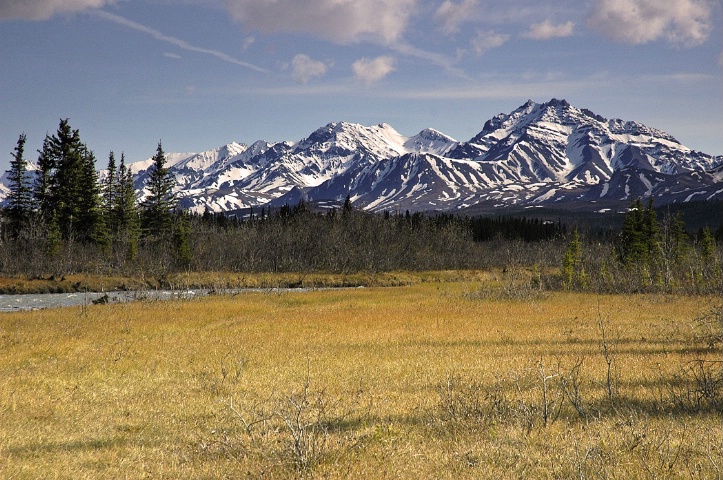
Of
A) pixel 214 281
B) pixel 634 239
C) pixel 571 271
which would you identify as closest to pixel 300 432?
pixel 571 271

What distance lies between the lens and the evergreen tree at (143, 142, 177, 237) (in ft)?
254

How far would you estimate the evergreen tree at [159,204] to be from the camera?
77312 millimetres

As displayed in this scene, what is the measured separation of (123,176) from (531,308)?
66.1 metres

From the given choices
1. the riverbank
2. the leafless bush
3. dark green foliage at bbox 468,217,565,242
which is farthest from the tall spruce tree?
dark green foliage at bbox 468,217,565,242

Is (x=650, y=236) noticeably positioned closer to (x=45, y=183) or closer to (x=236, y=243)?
(x=236, y=243)

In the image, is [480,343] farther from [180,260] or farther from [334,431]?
[180,260]

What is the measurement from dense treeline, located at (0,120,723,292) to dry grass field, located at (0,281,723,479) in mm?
24277

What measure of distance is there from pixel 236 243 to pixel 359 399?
253 ft

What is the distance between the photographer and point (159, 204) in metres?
78.3

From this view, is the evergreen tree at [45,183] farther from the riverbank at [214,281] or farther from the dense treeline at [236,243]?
the riverbank at [214,281]

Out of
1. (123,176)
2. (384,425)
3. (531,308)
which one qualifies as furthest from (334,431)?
(123,176)

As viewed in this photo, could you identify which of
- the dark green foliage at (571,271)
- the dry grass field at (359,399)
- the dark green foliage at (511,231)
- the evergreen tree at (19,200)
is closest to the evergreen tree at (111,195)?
the evergreen tree at (19,200)

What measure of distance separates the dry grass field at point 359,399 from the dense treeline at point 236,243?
2428 centimetres

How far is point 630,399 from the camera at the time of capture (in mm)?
12039
